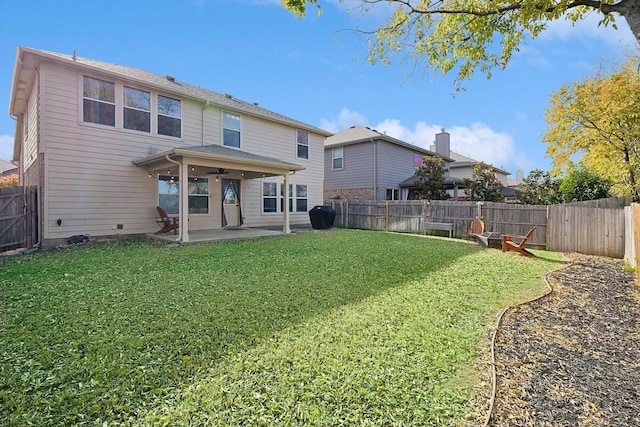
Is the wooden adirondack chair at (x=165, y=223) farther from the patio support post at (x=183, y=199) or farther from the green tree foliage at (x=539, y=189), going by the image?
the green tree foliage at (x=539, y=189)

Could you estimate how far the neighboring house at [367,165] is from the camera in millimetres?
18609

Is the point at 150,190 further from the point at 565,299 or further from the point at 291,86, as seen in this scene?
the point at 565,299

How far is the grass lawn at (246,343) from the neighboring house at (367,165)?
1287 cm

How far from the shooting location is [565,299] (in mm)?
4801

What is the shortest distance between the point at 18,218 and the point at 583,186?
68.2 ft

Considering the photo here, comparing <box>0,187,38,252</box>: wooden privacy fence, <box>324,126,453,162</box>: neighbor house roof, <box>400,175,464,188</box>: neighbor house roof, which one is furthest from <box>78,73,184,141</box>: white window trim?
<box>400,175,464,188</box>: neighbor house roof

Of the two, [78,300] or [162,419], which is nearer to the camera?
[162,419]

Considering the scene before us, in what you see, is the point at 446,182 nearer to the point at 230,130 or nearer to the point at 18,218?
the point at 230,130

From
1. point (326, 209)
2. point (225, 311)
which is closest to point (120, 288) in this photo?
point (225, 311)

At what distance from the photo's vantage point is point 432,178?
17031 millimetres

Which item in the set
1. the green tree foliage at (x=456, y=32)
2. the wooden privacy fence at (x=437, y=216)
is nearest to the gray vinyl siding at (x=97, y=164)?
the wooden privacy fence at (x=437, y=216)

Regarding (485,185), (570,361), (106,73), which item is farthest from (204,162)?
(485,185)

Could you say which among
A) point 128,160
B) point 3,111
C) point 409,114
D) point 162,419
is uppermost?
point 409,114

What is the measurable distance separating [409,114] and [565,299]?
43.5 ft
